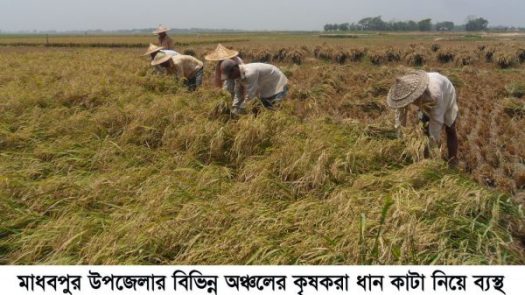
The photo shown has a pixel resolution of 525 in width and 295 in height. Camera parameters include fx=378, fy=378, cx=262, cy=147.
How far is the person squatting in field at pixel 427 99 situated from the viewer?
3463mm

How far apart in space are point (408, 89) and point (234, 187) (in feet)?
6.10

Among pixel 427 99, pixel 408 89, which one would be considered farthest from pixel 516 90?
pixel 408 89

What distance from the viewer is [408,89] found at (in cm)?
349

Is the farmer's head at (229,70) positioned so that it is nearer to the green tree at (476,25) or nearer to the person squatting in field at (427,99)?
the person squatting in field at (427,99)

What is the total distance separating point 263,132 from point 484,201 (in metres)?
2.01

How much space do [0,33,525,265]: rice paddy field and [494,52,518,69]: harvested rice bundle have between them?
997 cm

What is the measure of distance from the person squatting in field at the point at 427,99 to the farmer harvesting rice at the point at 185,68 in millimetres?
3814

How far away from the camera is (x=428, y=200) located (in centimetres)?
246

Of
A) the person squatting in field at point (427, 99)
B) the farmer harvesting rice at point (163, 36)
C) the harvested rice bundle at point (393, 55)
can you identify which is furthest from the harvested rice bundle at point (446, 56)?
the person squatting in field at point (427, 99)

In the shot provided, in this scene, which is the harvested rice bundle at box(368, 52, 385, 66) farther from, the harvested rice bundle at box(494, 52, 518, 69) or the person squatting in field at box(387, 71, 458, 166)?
the person squatting in field at box(387, 71, 458, 166)

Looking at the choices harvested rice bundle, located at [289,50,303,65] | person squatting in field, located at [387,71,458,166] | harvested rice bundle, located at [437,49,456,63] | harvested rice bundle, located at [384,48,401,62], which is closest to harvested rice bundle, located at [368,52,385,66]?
harvested rice bundle, located at [384,48,401,62]

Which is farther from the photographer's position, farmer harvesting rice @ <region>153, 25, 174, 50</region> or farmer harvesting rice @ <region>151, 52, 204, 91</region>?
farmer harvesting rice @ <region>153, 25, 174, 50</region>

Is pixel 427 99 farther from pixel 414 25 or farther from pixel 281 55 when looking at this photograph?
pixel 414 25

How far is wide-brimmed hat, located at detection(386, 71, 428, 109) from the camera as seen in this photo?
342 cm
